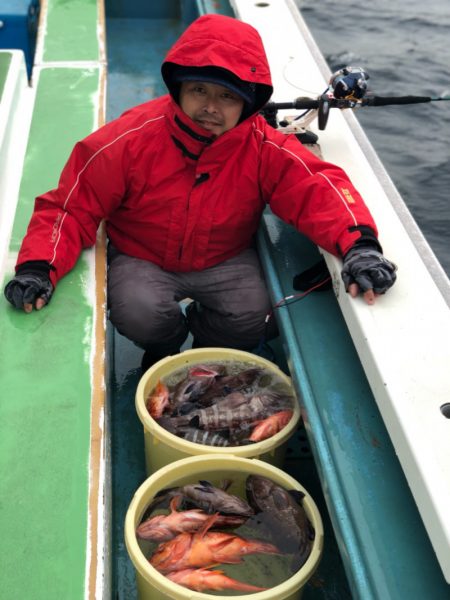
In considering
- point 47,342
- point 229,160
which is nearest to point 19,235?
point 47,342

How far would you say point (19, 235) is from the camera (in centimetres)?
279

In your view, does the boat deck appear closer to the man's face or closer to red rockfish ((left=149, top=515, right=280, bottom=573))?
red rockfish ((left=149, top=515, right=280, bottom=573))

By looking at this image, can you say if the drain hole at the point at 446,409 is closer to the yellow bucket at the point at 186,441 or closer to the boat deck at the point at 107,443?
the boat deck at the point at 107,443

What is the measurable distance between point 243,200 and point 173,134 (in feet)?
1.16

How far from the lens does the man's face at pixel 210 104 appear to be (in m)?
2.58

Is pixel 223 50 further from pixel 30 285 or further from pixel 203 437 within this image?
pixel 203 437

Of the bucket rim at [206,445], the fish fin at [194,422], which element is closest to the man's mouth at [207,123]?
the bucket rim at [206,445]

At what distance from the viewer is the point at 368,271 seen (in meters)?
2.30

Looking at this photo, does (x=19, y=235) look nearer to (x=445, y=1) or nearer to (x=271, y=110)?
(x=271, y=110)

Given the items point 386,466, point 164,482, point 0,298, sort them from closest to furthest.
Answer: point 386,466, point 164,482, point 0,298

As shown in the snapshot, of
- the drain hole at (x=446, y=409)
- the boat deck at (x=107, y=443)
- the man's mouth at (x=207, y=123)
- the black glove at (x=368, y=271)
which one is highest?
the man's mouth at (x=207, y=123)

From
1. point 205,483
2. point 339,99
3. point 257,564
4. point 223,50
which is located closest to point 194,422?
point 205,483

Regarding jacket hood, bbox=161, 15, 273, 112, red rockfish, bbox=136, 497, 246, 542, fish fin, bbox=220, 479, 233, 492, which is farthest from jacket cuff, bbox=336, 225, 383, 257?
red rockfish, bbox=136, 497, 246, 542

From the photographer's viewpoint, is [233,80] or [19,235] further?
[19,235]
